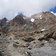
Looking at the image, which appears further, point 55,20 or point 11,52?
point 55,20

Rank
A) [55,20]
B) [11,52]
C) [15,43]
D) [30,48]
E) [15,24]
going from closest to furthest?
1. [11,52]
2. [30,48]
3. [15,43]
4. [55,20]
5. [15,24]

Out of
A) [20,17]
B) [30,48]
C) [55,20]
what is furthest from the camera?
[20,17]

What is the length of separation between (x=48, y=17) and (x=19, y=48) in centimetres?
4016

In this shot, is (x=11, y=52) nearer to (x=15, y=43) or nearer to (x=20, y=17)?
(x=15, y=43)

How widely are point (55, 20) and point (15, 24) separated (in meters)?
17.6

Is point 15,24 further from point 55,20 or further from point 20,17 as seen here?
point 55,20

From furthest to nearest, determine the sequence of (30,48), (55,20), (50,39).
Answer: (55,20) < (50,39) < (30,48)

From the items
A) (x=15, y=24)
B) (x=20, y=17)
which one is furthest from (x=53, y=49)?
(x=20, y=17)

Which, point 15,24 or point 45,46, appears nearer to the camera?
point 45,46

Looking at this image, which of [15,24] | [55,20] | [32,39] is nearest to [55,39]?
[32,39]

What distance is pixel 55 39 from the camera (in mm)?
57281

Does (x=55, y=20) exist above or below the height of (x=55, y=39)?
above

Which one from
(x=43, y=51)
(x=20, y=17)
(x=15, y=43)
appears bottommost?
(x=43, y=51)

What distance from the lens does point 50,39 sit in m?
57.0
